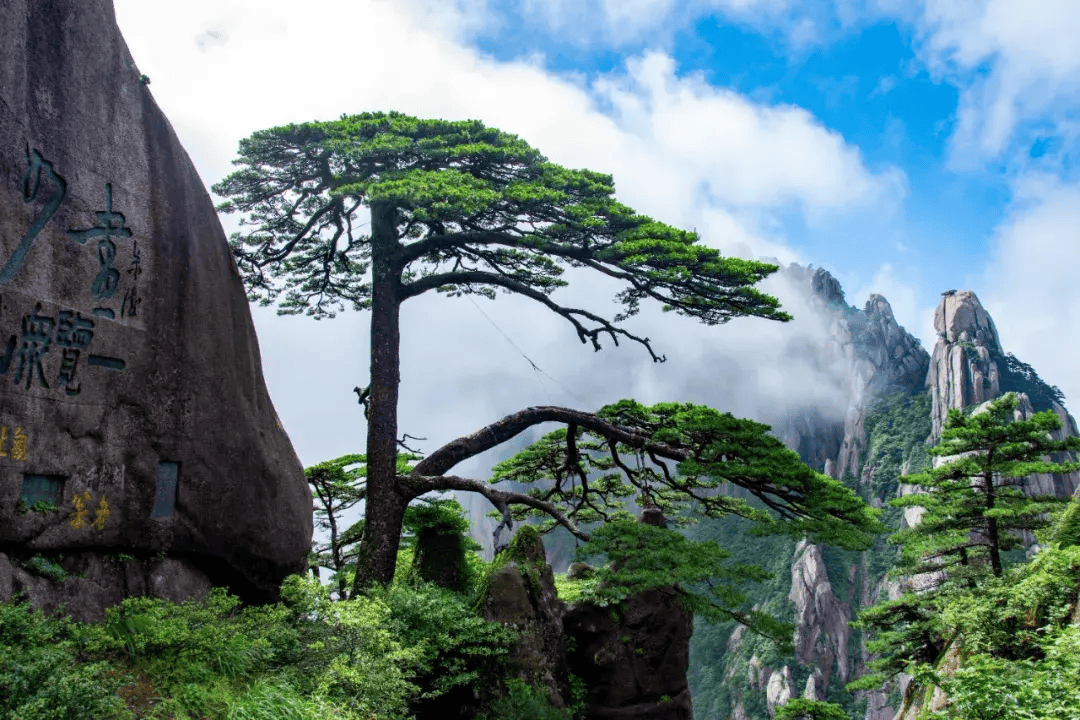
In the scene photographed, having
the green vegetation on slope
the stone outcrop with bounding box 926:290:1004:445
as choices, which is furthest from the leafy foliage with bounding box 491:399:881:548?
the stone outcrop with bounding box 926:290:1004:445

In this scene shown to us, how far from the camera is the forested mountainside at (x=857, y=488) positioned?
57531 mm

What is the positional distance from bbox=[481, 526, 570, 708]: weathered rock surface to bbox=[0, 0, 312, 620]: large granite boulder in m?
3.01

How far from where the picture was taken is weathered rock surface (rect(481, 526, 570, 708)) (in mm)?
10461

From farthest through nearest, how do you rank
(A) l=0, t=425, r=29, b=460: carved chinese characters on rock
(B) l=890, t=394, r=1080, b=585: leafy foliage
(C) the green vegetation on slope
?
(C) the green vegetation on slope
(B) l=890, t=394, r=1080, b=585: leafy foliage
(A) l=0, t=425, r=29, b=460: carved chinese characters on rock

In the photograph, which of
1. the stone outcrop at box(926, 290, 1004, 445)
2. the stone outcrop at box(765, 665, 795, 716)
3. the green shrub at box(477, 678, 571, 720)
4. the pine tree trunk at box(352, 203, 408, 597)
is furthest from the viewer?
the stone outcrop at box(926, 290, 1004, 445)

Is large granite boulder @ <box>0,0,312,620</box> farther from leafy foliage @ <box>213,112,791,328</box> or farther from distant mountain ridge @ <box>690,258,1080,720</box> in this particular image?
distant mountain ridge @ <box>690,258,1080,720</box>

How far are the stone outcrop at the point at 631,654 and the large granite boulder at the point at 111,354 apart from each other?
5261mm

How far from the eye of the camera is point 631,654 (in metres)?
12.5

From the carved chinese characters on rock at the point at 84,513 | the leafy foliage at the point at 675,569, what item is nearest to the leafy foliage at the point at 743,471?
the leafy foliage at the point at 675,569

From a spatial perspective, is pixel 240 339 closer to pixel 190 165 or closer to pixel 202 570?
pixel 190 165

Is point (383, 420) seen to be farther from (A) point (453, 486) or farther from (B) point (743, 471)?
(B) point (743, 471)

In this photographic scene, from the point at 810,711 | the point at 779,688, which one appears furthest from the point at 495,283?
the point at 779,688

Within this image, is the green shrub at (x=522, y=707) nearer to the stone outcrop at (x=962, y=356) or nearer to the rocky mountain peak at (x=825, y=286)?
the stone outcrop at (x=962, y=356)

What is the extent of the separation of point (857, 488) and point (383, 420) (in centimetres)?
7016
